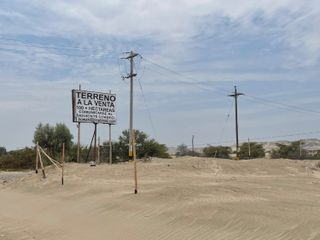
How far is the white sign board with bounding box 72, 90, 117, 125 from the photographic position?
1369 inches

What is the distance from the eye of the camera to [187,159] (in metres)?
31.2

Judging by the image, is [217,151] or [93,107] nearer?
[93,107]

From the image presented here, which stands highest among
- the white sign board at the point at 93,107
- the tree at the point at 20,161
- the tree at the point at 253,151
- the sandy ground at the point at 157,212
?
the white sign board at the point at 93,107

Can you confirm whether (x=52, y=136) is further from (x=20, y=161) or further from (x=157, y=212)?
(x=157, y=212)

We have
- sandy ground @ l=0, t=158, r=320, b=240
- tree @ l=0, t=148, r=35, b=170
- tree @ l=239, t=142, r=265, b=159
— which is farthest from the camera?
tree @ l=239, t=142, r=265, b=159

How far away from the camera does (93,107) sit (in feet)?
118

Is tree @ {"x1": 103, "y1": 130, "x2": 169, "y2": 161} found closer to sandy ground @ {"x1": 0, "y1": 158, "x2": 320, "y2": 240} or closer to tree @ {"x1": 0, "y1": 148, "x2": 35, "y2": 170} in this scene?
tree @ {"x1": 0, "y1": 148, "x2": 35, "y2": 170}

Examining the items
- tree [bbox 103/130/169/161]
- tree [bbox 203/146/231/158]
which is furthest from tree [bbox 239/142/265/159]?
tree [bbox 103/130/169/161]

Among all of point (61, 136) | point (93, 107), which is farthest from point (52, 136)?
point (93, 107)

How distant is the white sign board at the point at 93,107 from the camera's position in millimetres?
34781

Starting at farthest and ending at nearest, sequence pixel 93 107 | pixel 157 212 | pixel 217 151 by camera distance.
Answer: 1. pixel 217 151
2. pixel 93 107
3. pixel 157 212

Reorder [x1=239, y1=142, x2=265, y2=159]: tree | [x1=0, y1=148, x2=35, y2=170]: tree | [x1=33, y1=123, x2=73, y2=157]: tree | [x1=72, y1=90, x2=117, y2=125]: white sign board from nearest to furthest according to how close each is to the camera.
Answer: [x1=72, y1=90, x2=117, y2=125]: white sign board < [x1=0, y1=148, x2=35, y2=170]: tree < [x1=33, y1=123, x2=73, y2=157]: tree < [x1=239, y1=142, x2=265, y2=159]: tree

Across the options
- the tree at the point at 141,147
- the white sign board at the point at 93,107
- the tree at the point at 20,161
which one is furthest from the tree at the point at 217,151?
the white sign board at the point at 93,107

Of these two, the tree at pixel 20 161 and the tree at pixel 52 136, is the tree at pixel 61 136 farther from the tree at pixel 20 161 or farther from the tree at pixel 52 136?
the tree at pixel 20 161
